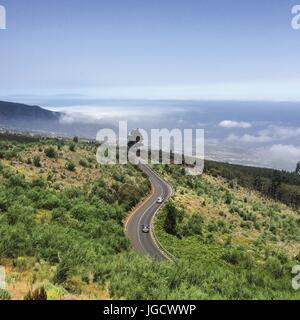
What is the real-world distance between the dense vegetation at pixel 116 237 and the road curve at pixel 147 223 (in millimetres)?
1399

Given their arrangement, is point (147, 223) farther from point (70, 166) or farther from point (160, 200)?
point (70, 166)

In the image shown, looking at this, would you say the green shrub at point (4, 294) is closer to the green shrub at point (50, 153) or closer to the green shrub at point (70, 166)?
the green shrub at point (70, 166)

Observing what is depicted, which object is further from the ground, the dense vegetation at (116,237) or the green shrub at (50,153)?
the green shrub at (50,153)

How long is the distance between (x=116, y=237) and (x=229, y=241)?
20.4 metres

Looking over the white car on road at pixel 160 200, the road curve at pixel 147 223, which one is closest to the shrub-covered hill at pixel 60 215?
the road curve at pixel 147 223

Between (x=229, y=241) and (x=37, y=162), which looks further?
(x=37, y=162)

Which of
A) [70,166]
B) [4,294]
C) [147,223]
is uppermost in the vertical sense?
[4,294]

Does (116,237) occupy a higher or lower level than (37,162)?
lower

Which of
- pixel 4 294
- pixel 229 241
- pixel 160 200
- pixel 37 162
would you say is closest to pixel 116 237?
pixel 229 241

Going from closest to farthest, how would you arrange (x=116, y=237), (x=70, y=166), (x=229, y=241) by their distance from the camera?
1. (x=116, y=237)
2. (x=229, y=241)
3. (x=70, y=166)

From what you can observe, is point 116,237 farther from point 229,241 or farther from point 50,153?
point 50,153

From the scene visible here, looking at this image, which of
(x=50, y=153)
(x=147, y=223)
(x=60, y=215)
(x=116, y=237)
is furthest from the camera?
(x=50, y=153)

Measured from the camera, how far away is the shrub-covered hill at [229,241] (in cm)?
2647

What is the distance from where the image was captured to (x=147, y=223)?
5525 centimetres
